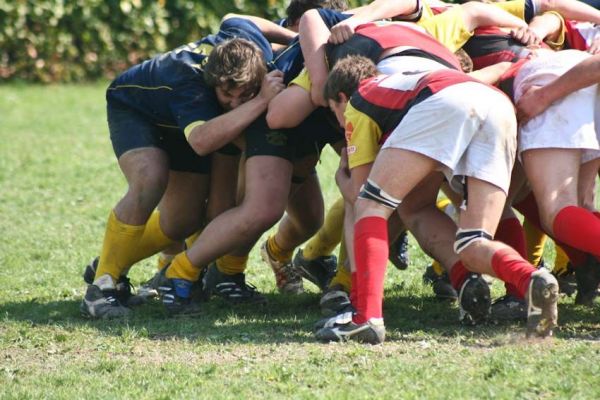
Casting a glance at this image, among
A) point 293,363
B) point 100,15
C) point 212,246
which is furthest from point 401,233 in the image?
point 100,15

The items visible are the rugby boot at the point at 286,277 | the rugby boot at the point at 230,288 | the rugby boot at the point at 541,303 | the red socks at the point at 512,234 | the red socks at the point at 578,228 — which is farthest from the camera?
the rugby boot at the point at 286,277

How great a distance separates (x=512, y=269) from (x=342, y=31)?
1.72 meters

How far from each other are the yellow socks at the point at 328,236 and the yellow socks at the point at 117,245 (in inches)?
46.1

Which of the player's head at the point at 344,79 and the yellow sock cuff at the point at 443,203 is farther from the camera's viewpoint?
the yellow sock cuff at the point at 443,203

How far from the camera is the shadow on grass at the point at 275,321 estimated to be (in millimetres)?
5367

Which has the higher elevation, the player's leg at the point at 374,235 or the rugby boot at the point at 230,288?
the player's leg at the point at 374,235

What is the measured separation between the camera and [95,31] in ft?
57.1

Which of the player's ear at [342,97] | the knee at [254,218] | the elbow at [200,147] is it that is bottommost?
the knee at [254,218]

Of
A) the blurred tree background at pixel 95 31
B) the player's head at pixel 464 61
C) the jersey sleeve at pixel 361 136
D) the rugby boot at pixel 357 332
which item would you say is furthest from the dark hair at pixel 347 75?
the blurred tree background at pixel 95 31

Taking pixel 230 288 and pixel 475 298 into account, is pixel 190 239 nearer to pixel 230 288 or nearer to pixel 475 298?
pixel 230 288

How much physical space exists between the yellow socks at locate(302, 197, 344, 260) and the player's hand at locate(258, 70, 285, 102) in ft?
3.49

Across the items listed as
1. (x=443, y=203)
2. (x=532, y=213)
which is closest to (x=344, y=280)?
(x=443, y=203)

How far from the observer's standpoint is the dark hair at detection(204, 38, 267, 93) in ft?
19.5

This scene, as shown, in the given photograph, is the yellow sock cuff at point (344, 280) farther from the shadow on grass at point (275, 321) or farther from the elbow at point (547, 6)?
the elbow at point (547, 6)
